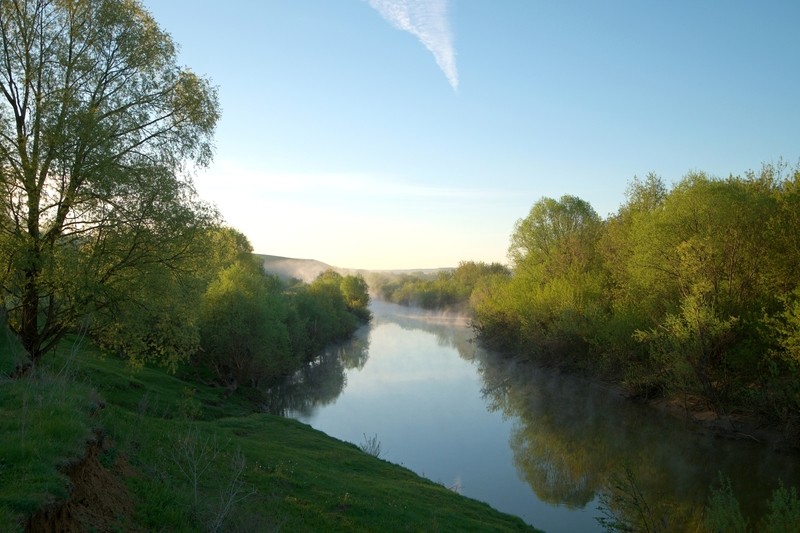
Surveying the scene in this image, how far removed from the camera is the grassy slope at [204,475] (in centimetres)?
788

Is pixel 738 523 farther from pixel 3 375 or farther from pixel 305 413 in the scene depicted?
pixel 305 413

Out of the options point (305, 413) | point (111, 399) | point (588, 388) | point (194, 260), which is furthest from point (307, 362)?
point (194, 260)

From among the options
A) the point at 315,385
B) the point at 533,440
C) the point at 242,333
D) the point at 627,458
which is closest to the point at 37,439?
the point at 627,458

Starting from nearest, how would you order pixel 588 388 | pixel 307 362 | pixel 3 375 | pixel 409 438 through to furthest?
pixel 3 375 → pixel 409 438 → pixel 588 388 → pixel 307 362

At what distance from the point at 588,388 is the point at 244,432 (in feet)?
107

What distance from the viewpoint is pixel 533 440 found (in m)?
31.5

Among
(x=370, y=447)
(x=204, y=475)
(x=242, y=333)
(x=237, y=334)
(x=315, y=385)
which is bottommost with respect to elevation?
(x=315, y=385)

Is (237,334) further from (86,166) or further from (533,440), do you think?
(86,166)

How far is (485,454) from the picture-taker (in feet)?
96.3

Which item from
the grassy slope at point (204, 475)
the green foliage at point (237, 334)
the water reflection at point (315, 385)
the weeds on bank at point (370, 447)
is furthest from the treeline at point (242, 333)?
the grassy slope at point (204, 475)

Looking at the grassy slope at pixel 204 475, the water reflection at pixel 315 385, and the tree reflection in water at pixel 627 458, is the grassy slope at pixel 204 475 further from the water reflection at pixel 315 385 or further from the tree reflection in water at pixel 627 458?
the water reflection at pixel 315 385

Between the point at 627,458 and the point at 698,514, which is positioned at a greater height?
the point at 627,458

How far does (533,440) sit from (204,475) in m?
23.5

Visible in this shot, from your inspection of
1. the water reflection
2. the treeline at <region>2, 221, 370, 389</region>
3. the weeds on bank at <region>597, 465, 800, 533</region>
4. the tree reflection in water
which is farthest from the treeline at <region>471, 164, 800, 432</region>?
the treeline at <region>2, 221, 370, 389</region>
